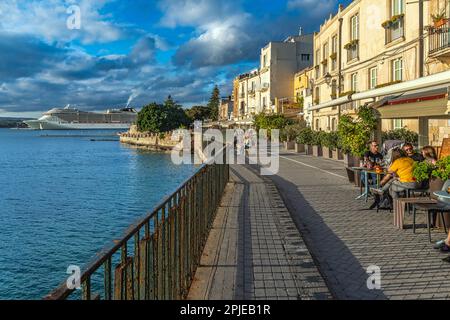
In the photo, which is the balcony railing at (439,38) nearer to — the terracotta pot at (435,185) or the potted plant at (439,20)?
the potted plant at (439,20)

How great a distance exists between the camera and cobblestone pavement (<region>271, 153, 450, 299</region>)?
5.12 m

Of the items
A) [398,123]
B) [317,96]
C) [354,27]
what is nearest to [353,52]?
[354,27]

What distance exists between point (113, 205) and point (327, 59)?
21862 millimetres

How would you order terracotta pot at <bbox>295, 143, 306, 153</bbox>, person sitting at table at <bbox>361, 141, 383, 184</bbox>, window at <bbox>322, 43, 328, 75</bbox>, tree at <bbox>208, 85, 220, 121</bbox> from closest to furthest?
person sitting at table at <bbox>361, 141, 383, 184</bbox> → terracotta pot at <bbox>295, 143, 306, 153</bbox> → window at <bbox>322, 43, 328, 75</bbox> → tree at <bbox>208, 85, 220, 121</bbox>

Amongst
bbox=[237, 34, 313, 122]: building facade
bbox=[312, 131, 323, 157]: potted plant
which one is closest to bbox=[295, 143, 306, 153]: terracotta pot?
bbox=[312, 131, 323, 157]: potted plant

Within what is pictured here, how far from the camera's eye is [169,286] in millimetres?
4316

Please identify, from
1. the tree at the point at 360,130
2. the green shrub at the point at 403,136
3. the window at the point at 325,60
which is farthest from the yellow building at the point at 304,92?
the tree at the point at 360,130

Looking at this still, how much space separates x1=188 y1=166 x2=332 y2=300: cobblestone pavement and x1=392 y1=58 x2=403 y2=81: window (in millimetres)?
16134

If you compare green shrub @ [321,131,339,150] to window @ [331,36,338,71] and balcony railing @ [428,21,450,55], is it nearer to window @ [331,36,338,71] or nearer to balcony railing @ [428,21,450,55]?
balcony railing @ [428,21,450,55]

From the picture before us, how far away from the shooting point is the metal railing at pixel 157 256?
2.68 m
